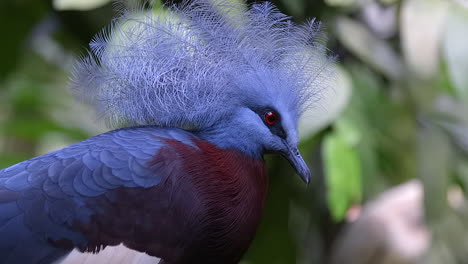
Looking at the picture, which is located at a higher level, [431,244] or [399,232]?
[431,244]

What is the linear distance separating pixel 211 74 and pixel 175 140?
0.42ft

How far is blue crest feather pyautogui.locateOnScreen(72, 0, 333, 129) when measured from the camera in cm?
106

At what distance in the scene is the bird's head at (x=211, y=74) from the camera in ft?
3.46

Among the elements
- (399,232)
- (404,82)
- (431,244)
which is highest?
(404,82)

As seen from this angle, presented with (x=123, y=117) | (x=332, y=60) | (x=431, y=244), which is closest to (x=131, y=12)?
(x=123, y=117)

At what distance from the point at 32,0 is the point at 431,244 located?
1.47m

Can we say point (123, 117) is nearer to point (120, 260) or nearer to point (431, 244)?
point (120, 260)

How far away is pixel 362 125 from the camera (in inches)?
67.4

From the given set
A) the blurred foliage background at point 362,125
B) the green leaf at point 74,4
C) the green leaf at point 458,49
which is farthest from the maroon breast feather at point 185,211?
the green leaf at point 458,49

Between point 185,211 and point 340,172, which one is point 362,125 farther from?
point 185,211

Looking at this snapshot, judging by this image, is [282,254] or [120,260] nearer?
[120,260]

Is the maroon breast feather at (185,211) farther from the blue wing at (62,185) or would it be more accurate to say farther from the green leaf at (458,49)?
the green leaf at (458,49)

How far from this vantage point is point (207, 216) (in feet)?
3.22

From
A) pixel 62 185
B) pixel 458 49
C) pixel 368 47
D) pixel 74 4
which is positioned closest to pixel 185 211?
pixel 62 185
